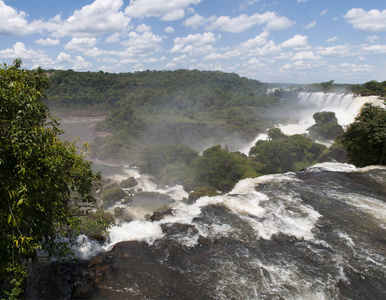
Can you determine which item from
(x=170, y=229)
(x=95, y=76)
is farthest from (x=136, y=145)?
(x=95, y=76)

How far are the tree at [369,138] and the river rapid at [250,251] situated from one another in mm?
5802

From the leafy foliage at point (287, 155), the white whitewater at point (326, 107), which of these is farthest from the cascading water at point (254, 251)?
the white whitewater at point (326, 107)

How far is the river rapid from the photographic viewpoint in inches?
279

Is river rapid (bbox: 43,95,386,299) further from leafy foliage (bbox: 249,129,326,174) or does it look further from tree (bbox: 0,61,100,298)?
leafy foliage (bbox: 249,129,326,174)

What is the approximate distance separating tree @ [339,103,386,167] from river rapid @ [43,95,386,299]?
19.0 feet

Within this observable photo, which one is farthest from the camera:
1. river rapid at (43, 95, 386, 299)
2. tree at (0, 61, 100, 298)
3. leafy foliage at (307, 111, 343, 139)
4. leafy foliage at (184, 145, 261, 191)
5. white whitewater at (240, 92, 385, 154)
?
leafy foliage at (307, 111, 343, 139)

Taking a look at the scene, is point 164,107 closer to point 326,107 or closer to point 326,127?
point 326,107

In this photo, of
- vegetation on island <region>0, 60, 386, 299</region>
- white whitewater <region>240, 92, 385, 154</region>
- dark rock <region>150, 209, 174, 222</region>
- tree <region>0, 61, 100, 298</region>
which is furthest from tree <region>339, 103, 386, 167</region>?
tree <region>0, 61, 100, 298</region>

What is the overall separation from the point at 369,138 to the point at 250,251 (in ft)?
47.3

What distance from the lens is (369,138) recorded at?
17.9m

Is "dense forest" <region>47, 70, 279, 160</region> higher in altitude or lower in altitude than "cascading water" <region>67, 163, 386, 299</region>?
higher

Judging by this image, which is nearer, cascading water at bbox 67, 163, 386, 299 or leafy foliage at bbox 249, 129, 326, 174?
cascading water at bbox 67, 163, 386, 299

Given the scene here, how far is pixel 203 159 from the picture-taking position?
28.0 metres

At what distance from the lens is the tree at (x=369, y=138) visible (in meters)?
17.5
